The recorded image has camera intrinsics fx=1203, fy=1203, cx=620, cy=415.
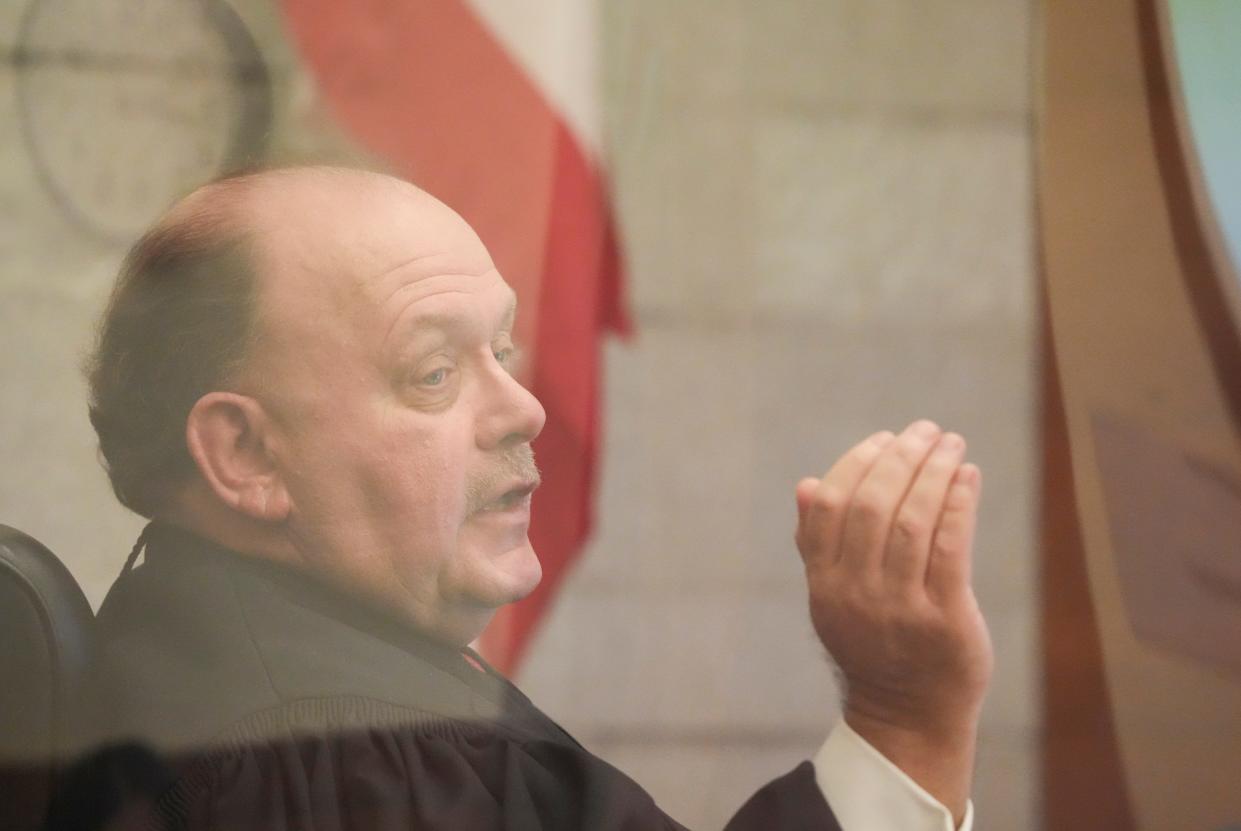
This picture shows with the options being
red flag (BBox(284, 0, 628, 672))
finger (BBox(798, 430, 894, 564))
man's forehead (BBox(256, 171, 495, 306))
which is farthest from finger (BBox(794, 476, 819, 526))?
man's forehead (BBox(256, 171, 495, 306))

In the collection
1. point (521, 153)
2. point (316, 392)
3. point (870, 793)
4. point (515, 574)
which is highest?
point (521, 153)

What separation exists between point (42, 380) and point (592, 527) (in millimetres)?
345

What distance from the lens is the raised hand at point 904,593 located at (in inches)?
28.8

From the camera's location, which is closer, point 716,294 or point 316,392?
point 316,392

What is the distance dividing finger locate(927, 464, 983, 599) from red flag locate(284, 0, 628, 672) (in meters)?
0.22

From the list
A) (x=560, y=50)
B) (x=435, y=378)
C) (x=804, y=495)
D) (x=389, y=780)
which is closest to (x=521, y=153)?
(x=560, y=50)

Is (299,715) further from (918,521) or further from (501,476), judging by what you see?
(918,521)

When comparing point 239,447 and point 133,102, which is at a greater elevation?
point 133,102

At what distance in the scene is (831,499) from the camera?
74cm

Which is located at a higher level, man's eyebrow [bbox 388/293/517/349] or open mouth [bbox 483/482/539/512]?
man's eyebrow [bbox 388/293/517/349]

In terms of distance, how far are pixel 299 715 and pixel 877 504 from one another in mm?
361

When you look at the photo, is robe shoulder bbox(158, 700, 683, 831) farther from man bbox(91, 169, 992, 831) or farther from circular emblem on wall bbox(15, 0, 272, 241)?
circular emblem on wall bbox(15, 0, 272, 241)

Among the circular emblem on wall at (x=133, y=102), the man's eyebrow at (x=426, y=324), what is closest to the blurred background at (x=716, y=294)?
the circular emblem on wall at (x=133, y=102)

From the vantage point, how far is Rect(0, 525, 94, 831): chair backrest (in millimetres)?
705
